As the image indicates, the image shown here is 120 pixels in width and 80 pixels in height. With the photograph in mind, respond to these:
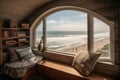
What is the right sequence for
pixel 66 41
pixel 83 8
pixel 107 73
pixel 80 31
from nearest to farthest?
pixel 107 73 < pixel 83 8 < pixel 80 31 < pixel 66 41

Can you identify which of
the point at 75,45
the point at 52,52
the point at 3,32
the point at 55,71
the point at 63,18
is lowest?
the point at 55,71

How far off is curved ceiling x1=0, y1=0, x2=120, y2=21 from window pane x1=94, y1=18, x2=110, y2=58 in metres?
0.31

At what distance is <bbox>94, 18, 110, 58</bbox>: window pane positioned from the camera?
2.57 m

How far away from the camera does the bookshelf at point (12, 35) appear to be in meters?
3.18

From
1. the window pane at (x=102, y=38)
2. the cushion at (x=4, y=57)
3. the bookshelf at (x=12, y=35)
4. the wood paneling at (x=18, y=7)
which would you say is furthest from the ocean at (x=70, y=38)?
the cushion at (x=4, y=57)

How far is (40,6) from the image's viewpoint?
3602mm

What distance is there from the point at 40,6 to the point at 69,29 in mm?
1209

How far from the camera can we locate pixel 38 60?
10.8ft

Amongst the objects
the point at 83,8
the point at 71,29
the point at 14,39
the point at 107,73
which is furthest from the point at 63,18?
the point at 107,73

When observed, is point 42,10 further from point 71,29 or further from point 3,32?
point 3,32

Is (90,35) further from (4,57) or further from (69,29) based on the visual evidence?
(4,57)

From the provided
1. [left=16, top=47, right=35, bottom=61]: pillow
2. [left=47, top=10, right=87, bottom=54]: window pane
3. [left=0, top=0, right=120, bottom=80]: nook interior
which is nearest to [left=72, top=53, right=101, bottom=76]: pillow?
[left=0, top=0, right=120, bottom=80]: nook interior

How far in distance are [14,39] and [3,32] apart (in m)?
0.54

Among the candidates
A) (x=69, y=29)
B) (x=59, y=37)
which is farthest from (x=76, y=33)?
(x=59, y=37)
